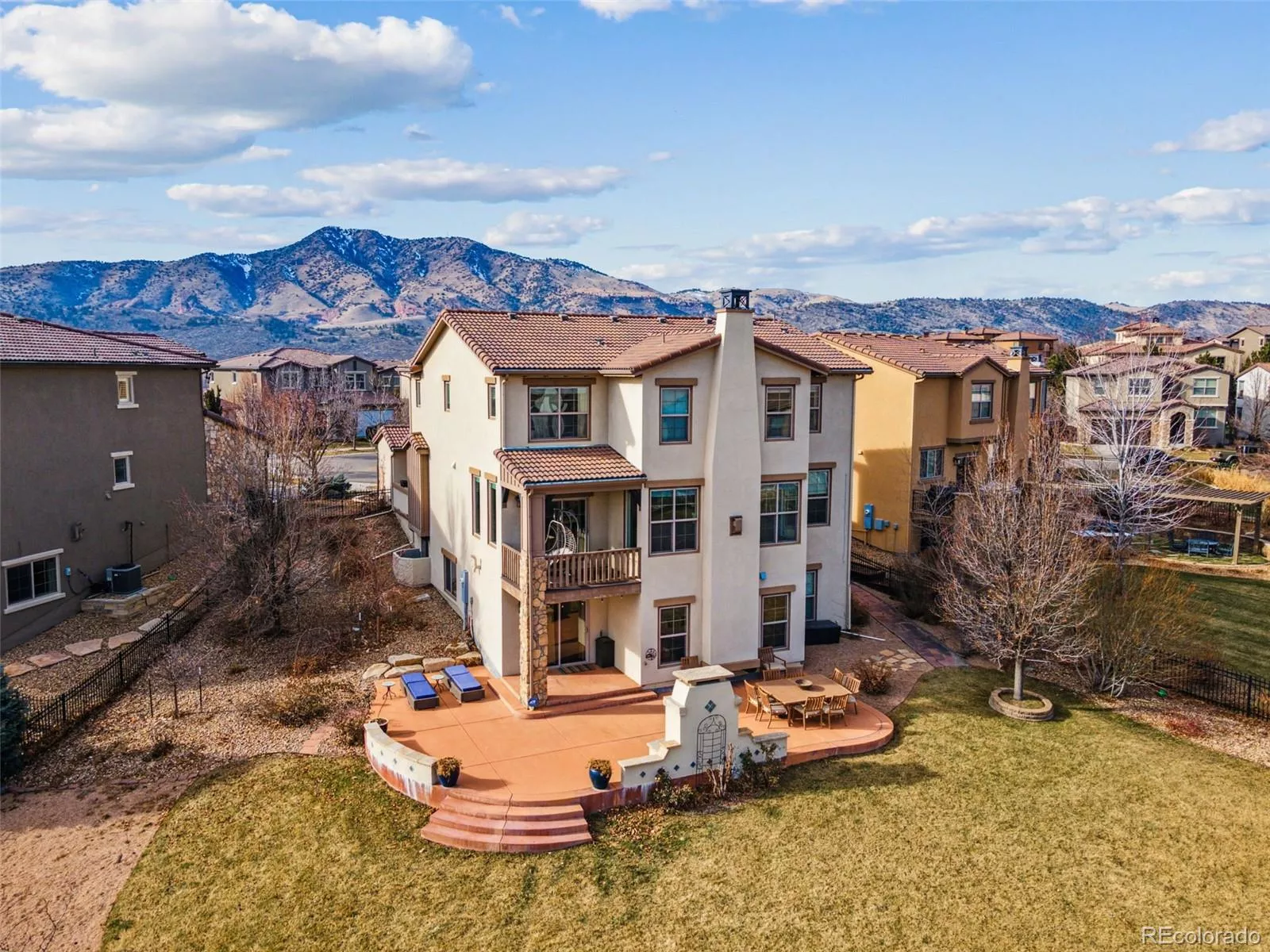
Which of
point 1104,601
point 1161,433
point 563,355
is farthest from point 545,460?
point 1161,433

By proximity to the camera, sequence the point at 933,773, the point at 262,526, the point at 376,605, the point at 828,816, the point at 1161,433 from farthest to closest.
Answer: the point at 1161,433 < the point at 376,605 < the point at 262,526 < the point at 933,773 < the point at 828,816

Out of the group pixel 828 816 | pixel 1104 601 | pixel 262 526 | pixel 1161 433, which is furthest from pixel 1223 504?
pixel 262 526

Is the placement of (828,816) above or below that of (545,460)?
below

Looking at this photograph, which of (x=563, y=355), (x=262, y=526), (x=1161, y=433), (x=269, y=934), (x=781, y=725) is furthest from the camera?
(x=1161, y=433)

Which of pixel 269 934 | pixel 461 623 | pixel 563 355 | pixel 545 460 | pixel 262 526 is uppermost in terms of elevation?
pixel 563 355

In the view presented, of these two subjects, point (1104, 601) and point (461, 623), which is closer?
point (1104, 601)

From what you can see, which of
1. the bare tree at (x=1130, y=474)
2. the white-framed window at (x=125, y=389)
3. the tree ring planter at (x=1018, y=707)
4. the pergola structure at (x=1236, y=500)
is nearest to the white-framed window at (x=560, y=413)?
the tree ring planter at (x=1018, y=707)

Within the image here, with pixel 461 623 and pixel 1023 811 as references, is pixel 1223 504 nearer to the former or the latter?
pixel 1023 811
